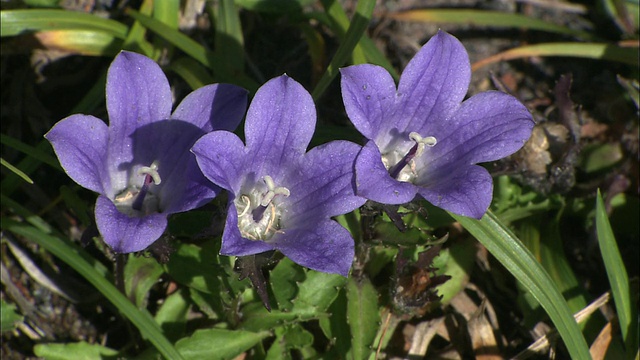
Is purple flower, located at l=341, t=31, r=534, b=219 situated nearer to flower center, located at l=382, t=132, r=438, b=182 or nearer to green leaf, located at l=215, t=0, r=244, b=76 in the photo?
flower center, located at l=382, t=132, r=438, b=182

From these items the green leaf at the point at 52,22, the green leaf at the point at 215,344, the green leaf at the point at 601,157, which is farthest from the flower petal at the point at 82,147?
the green leaf at the point at 601,157

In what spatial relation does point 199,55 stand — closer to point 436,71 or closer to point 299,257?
point 436,71

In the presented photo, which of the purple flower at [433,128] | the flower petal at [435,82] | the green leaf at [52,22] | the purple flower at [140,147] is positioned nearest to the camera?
the purple flower at [140,147]

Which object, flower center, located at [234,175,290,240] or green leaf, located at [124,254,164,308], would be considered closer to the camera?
flower center, located at [234,175,290,240]

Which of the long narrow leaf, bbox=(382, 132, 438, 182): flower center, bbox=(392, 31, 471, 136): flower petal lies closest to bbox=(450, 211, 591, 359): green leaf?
bbox=(382, 132, 438, 182): flower center

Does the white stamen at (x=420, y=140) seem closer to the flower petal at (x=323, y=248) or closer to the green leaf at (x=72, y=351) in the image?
the flower petal at (x=323, y=248)

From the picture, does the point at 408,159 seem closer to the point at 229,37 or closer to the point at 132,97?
the point at 132,97
